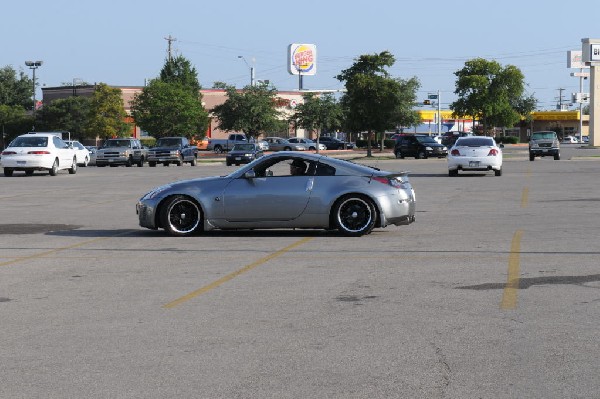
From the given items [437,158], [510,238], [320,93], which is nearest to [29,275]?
[510,238]

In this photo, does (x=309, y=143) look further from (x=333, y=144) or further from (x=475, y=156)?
(x=475, y=156)

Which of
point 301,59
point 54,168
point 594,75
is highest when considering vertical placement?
point 301,59

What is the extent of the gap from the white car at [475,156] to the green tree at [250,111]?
50.5 meters

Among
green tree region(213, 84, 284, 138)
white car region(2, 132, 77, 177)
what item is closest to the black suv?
green tree region(213, 84, 284, 138)

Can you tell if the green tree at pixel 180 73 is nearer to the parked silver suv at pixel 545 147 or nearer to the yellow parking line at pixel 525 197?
the parked silver suv at pixel 545 147

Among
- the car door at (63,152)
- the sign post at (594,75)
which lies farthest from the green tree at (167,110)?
the car door at (63,152)

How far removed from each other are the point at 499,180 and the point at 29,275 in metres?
25.2

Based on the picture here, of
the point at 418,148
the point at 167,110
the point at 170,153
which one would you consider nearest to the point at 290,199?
the point at 170,153

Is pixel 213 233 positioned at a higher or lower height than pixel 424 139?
lower

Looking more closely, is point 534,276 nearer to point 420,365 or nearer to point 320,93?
point 420,365

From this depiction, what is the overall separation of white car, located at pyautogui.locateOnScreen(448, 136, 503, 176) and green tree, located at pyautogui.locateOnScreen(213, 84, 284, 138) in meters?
50.5

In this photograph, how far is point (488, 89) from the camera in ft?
368

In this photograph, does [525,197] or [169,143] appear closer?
[525,197]

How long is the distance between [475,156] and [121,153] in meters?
27.3
